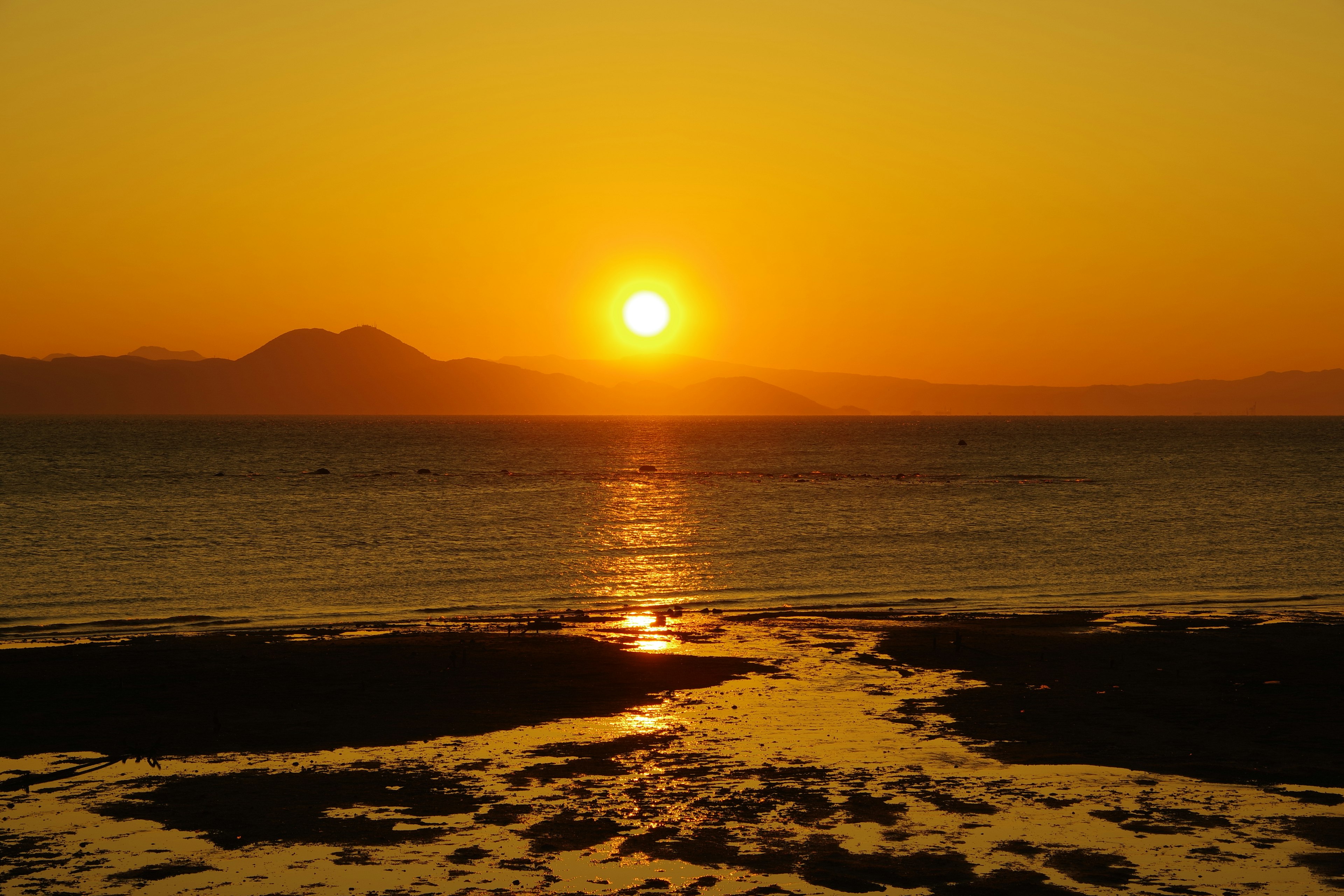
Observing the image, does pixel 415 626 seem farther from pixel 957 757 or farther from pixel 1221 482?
pixel 1221 482

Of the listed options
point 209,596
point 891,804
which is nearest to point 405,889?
point 891,804

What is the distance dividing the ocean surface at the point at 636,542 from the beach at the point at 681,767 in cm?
1032

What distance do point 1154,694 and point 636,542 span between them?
37135 millimetres

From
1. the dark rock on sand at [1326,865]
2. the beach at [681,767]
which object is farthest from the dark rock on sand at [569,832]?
the dark rock on sand at [1326,865]

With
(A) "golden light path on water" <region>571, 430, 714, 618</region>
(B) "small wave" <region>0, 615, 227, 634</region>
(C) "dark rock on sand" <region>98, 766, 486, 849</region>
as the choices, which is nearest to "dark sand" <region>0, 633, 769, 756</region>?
(C) "dark rock on sand" <region>98, 766, 486, 849</region>

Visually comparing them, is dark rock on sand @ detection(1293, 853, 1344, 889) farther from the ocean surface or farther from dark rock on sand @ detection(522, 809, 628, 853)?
the ocean surface

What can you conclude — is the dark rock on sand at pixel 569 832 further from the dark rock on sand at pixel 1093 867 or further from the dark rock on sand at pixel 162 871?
the dark rock on sand at pixel 1093 867

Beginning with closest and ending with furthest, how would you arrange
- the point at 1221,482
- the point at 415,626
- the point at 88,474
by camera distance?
1. the point at 415,626
2. the point at 1221,482
3. the point at 88,474

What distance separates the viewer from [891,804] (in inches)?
545

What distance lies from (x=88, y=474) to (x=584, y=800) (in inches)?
4260

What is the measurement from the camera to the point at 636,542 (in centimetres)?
5594

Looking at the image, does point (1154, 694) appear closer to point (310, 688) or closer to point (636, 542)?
point (310, 688)

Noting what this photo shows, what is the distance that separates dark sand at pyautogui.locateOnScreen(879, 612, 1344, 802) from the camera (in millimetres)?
16062

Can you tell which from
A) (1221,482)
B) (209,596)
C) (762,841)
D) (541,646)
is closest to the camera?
(762,841)
